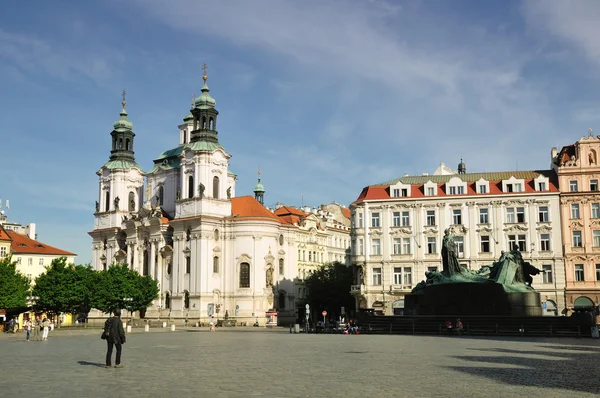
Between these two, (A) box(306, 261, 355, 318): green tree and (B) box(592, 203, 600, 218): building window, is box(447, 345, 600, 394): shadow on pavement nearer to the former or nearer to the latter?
(B) box(592, 203, 600, 218): building window

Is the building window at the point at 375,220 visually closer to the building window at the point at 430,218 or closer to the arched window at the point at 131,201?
the building window at the point at 430,218

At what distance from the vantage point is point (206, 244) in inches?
3349

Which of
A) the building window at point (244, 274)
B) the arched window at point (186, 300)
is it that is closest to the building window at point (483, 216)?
the building window at point (244, 274)

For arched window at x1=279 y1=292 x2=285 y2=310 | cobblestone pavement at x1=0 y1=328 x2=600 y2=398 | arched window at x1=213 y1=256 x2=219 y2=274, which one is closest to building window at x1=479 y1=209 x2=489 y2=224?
arched window at x1=279 y1=292 x2=285 y2=310

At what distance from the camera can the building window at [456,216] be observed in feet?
239

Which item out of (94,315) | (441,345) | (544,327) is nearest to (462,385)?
(441,345)

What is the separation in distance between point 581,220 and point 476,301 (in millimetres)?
36796

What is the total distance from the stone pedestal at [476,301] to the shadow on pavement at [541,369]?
11.2 metres

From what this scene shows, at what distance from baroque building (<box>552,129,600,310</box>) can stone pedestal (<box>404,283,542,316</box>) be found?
112 ft

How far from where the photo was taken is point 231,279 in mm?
86875

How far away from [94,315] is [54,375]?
81.6m

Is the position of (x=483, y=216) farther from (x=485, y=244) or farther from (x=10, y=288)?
(x=10, y=288)

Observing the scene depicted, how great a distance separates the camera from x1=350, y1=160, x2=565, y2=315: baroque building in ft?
231

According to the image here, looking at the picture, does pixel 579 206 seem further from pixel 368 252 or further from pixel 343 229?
pixel 343 229
